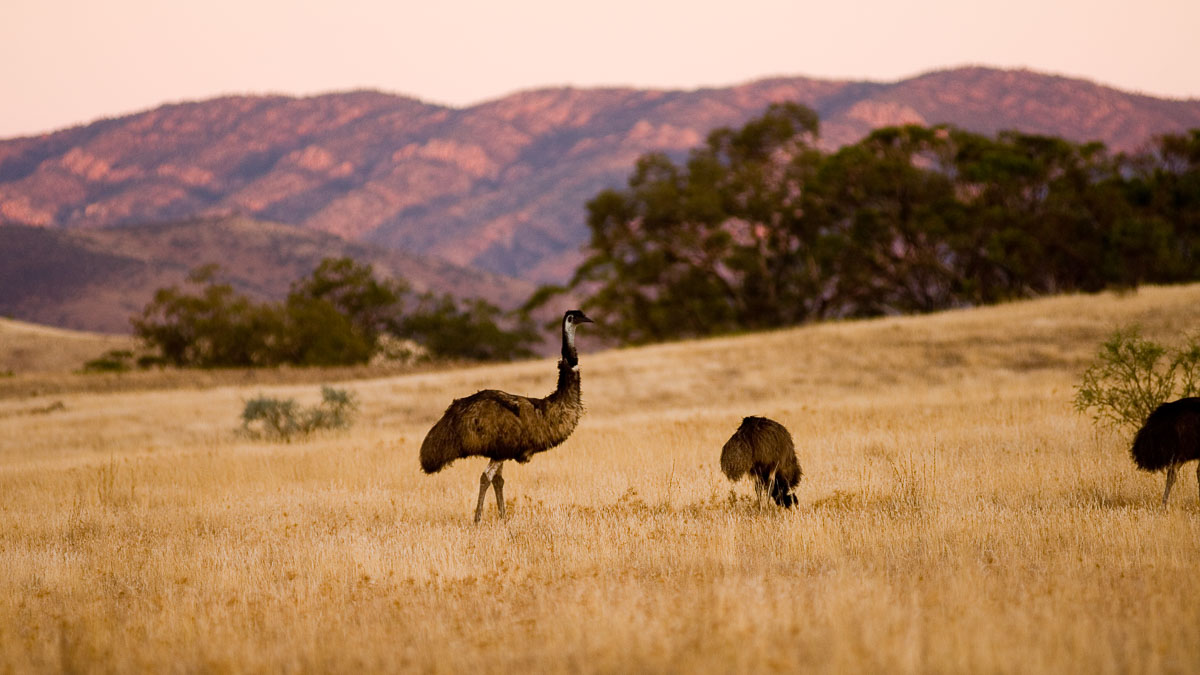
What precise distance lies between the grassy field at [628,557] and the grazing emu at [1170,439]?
1.67ft

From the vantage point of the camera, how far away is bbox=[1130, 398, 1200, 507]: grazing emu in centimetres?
999

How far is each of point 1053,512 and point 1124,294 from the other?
33900mm

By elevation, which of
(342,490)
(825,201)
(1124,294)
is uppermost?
(825,201)

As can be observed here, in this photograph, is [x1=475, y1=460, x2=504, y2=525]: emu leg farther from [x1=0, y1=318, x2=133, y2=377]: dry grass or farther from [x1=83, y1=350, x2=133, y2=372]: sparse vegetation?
[x1=0, y1=318, x2=133, y2=377]: dry grass

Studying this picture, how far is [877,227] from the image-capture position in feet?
192

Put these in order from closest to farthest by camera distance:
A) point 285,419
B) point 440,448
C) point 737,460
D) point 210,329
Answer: point 737,460
point 440,448
point 285,419
point 210,329

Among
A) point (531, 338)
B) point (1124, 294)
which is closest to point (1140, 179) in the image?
point (1124, 294)

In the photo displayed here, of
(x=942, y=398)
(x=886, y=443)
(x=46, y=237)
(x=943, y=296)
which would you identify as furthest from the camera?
(x=46, y=237)

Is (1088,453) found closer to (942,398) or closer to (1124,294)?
(942,398)

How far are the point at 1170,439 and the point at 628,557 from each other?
5.66m

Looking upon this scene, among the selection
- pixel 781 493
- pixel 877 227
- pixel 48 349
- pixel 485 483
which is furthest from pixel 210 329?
pixel 781 493

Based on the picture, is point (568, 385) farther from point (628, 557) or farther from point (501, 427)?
point (628, 557)

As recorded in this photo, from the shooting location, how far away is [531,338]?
263 ft

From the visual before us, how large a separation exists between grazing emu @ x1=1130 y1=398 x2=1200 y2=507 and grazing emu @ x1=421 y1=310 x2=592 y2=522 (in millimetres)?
5994
